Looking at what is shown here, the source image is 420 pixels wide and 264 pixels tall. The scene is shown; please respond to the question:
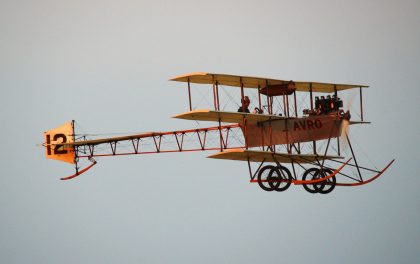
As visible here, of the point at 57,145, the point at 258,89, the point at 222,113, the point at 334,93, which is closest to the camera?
the point at 222,113

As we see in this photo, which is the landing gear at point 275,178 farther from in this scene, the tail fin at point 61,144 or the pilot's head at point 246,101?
the tail fin at point 61,144

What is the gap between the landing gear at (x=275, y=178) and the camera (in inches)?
1927

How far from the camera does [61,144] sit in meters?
57.7

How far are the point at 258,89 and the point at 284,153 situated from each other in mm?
3773

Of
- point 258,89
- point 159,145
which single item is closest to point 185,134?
point 159,145

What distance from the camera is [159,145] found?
55.2m

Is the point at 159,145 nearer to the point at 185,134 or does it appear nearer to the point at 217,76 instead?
the point at 185,134

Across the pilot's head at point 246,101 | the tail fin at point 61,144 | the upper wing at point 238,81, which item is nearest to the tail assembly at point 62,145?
the tail fin at point 61,144

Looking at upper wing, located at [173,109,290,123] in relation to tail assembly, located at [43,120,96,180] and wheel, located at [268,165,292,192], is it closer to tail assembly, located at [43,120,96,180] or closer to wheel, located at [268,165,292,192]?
wheel, located at [268,165,292,192]

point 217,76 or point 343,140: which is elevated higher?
point 217,76

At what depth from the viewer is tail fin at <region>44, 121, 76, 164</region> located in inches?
2277

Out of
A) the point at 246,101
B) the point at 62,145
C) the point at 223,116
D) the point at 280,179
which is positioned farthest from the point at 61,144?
the point at 280,179

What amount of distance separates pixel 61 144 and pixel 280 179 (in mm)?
14870

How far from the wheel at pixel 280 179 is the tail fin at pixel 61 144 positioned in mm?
13867
